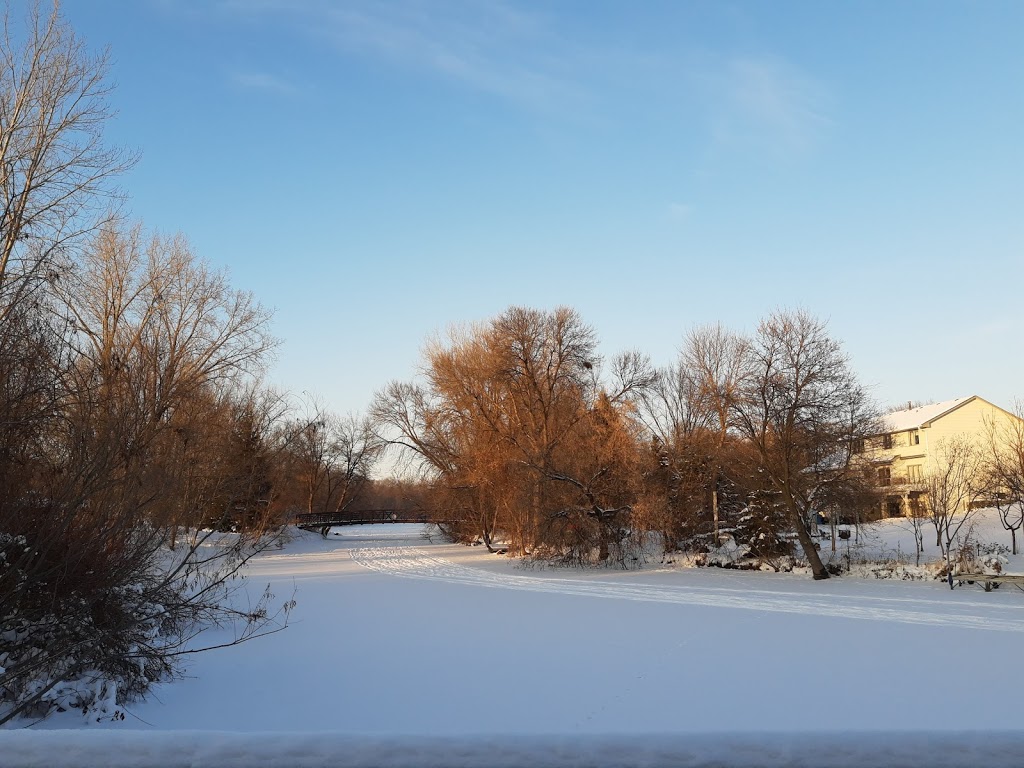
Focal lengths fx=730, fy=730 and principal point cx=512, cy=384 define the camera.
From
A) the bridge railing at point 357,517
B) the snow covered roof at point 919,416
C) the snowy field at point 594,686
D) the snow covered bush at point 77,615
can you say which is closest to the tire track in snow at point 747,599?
the snowy field at point 594,686

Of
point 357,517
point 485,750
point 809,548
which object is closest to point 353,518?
point 357,517

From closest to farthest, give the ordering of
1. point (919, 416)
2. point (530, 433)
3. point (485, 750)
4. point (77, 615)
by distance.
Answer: point (485, 750), point (77, 615), point (530, 433), point (919, 416)

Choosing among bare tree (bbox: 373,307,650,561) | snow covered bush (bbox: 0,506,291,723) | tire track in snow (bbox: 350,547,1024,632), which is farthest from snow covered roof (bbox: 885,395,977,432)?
snow covered bush (bbox: 0,506,291,723)

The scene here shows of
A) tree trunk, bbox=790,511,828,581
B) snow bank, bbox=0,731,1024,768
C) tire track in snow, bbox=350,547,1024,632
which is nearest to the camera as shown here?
snow bank, bbox=0,731,1024,768

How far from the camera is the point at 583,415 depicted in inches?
1202

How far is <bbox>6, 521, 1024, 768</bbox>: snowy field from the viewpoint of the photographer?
5.58 ft

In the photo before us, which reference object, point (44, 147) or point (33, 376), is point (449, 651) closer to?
point (33, 376)

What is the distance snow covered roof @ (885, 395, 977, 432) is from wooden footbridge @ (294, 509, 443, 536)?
3420 centimetres

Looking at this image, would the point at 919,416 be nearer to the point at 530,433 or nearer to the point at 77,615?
the point at 530,433

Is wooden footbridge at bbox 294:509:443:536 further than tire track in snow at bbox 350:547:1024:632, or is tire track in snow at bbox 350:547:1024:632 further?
wooden footbridge at bbox 294:509:443:536

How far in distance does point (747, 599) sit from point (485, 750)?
17.8 m

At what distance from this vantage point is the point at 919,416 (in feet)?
174

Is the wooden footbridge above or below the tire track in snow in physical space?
above

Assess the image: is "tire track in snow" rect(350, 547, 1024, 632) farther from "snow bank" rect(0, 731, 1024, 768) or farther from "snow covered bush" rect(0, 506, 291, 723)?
"snow bank" rect(0, 731, 1024, 768)
